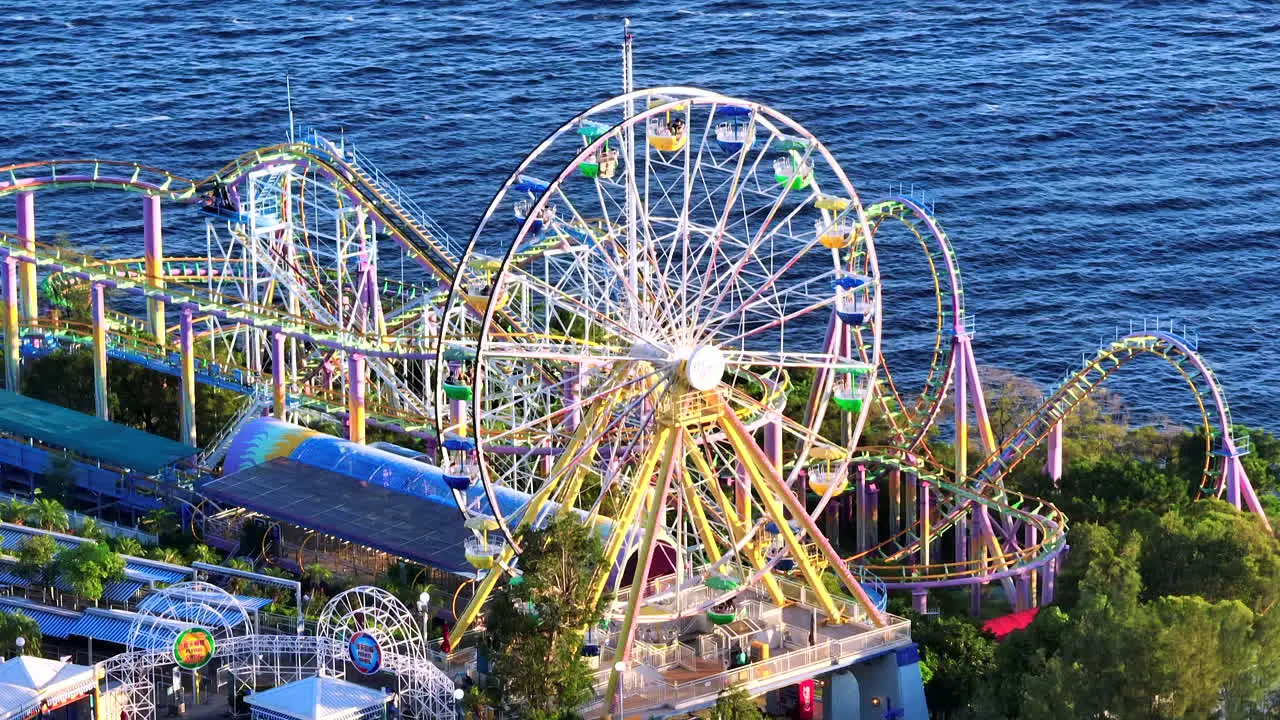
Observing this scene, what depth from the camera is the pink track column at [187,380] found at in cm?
9312

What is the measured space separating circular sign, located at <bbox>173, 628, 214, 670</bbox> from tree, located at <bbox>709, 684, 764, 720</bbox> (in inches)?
557

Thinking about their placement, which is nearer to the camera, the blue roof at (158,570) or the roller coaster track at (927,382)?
the blue roof at (158,570)

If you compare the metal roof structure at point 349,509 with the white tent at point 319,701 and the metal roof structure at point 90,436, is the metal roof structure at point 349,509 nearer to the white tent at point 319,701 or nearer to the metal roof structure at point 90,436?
the metal roof structure at point 90,436

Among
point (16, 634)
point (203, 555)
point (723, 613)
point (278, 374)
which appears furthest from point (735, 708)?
point (278, 374)

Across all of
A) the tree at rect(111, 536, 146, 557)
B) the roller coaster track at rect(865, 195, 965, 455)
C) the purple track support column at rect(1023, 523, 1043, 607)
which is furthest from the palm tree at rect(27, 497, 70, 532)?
the purple track support column at rect(1023, 523, 1043, 607)

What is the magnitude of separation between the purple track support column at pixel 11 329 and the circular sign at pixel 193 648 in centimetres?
3202

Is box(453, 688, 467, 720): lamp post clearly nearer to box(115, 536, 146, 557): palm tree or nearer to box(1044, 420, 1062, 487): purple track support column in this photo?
box(115, 536, 146, 557): palm tree

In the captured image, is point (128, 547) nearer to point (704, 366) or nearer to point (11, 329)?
point (704, 366)

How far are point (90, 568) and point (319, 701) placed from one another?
40.0 ft

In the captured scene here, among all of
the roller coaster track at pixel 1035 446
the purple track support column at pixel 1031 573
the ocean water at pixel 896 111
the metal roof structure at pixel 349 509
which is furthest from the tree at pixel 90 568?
the ocean water at pixel 896 111

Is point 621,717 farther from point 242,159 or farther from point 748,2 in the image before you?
point 748,2

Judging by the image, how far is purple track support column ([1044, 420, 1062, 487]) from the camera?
8612 centimetres

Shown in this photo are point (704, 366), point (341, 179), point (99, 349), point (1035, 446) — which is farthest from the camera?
point (341, 179)

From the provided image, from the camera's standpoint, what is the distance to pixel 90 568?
76.2 m
